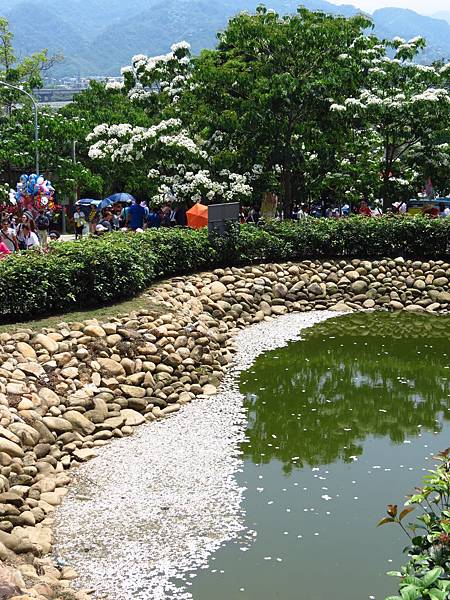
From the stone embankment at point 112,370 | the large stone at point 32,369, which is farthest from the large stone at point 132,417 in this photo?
the large stone at point 32,369

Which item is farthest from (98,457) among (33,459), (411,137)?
(411,137)

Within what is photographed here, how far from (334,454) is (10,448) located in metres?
4.15

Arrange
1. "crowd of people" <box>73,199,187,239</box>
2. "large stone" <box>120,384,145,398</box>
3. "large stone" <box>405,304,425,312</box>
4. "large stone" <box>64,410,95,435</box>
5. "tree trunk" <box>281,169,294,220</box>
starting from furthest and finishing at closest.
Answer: "tree trunk" <box>281,169,294,220</box>, "crowd of people" <box>73,199,187,239</box>, "large stone" <box>405,304,425,312</box>, "large stone" <box>120,384,145,398</box>, "large stone" <box>64,410,95,435</box>

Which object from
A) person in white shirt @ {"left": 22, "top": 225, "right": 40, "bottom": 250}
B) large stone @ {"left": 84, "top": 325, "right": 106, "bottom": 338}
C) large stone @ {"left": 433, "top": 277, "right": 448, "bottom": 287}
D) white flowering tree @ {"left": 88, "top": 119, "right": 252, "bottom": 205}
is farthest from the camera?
white flowering tree @ {"left": 88, "top": 119, "right": 252, "bottom": 205}

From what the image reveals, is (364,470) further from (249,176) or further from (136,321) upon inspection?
(249,176)

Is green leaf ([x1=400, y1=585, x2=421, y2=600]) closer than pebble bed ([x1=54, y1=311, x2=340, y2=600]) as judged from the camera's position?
Yes

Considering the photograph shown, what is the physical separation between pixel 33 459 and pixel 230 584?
3381 mm

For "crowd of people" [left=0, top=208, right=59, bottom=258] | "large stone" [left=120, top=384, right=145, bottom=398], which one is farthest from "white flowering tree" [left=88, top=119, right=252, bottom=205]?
"large stone" [left=120, top=384, right=145, bottom=398]

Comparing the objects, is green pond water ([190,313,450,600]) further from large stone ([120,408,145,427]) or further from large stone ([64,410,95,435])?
large stone ([64,410,95,435])

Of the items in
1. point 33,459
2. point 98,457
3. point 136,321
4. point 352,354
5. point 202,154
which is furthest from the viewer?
point 202,154

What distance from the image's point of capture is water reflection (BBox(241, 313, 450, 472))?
38.8 ft

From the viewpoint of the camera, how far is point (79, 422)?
11.5 meters

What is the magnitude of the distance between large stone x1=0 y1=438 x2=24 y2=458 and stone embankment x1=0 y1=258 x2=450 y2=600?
0.04 ft

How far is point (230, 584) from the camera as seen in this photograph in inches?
308
